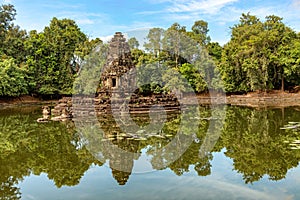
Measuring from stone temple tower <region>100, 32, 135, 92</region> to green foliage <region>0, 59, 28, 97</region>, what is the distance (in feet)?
40.9

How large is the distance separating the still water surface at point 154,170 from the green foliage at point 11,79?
63.9ft

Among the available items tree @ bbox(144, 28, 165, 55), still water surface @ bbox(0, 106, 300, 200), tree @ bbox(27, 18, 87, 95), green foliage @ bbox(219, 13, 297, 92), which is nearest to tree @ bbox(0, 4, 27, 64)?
tree @ bbox(27, 18, 87, 95)

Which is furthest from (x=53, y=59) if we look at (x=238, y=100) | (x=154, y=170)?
(x=154, y=170)

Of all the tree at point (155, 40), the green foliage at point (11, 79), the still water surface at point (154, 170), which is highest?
the tree at point (155, 40)

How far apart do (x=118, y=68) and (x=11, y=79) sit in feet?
44.4

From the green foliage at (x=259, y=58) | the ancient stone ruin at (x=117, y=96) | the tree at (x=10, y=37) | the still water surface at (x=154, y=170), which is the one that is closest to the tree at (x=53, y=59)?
the tree at (x=10, y=37)

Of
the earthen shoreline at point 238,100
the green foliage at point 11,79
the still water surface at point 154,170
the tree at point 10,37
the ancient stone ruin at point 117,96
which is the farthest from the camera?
the tree at point 10,37

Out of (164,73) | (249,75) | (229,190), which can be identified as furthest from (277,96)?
(229,190)

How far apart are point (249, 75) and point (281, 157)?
76.9 feet

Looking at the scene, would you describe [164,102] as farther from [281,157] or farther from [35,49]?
[35,49]

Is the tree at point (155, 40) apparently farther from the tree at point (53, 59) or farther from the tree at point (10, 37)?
the tree at point (10, 37)

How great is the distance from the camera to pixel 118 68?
18.7 meters

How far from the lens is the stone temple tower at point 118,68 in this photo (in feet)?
60.8

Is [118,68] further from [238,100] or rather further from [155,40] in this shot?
[155,40]
